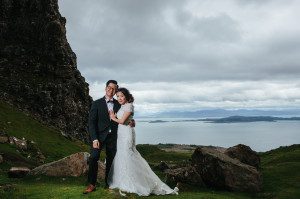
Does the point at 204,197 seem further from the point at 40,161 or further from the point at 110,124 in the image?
the point at 40,161

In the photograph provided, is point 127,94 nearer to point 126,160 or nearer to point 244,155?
point 126,160

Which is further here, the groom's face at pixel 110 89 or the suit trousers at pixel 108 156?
the groom's face at pixel 110 89

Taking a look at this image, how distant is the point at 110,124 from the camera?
2270 cm

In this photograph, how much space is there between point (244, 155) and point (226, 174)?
501 inches

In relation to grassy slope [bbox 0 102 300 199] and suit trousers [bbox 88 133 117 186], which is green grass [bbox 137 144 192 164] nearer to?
grassy slope [bbox 0 102 300 199]

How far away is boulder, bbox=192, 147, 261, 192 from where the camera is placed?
119 feet

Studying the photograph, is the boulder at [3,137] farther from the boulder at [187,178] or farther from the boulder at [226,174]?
the boulder at [226,174]

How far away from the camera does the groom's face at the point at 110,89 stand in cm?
2227

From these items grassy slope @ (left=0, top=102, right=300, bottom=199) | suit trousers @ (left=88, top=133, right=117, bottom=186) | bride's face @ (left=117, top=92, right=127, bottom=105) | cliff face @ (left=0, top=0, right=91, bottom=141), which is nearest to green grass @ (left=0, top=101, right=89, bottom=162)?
grassy slope @ (left=0, top=102, right=300, bottom=199)

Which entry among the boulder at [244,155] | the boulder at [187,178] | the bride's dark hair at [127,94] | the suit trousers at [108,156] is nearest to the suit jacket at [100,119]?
the suit trousers at [108,156]

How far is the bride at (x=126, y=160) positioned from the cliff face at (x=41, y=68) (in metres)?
60.8

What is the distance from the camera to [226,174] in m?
36.2

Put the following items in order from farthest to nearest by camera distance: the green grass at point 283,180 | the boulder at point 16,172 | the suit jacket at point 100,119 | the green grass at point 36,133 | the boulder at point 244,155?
the green grass at point 36,133, the boulder at point 244,155, the green grass at point 283,180, the boulder at point 16,172, the suit jacket at point 100,119

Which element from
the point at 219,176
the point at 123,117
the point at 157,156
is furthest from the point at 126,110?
the point at 157,156
